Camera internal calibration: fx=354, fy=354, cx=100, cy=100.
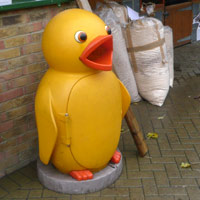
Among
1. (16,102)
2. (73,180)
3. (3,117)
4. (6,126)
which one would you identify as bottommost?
(73,180)

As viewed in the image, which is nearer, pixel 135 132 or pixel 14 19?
pixel 14 19

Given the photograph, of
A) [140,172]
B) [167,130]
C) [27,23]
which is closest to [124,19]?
[167,130]

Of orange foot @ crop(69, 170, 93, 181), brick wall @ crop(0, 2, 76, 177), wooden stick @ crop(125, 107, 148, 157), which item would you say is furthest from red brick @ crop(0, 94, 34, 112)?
wooden stick @ crop(125, 107, 148, 157)

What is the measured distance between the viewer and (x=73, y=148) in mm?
3377

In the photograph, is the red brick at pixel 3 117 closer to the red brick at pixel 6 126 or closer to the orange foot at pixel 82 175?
the red brick at pixel 6 126

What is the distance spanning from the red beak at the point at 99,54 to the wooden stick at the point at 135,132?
0.91 meters

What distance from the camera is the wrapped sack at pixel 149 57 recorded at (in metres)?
5.52

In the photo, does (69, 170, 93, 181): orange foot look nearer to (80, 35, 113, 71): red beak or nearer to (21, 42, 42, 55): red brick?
(80, 35, 113, 71): red beak

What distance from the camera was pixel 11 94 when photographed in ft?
12.4

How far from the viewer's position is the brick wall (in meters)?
3.62

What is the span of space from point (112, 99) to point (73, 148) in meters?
0.60

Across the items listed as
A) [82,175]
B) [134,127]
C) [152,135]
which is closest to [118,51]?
[152,135]

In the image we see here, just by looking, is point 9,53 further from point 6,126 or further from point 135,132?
point 135,132

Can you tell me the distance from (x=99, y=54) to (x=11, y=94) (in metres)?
1.10
